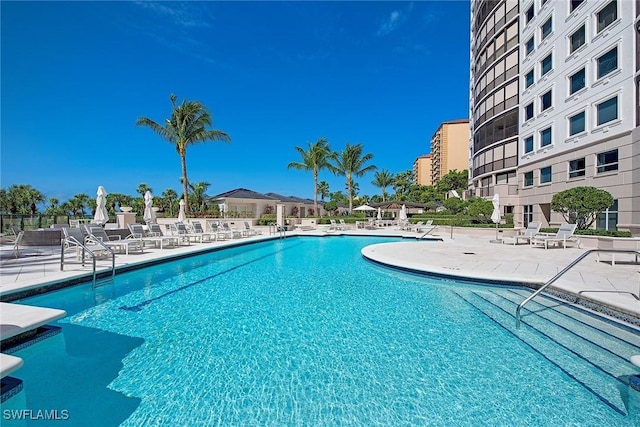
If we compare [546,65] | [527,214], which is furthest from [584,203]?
[546,65]

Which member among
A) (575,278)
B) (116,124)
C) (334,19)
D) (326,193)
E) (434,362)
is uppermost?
(334,19)

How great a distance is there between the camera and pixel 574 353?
379 centimetres

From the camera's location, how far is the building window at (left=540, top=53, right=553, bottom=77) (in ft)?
60.0

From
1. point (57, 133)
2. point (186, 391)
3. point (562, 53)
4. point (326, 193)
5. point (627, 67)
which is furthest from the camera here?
point (326, 193)

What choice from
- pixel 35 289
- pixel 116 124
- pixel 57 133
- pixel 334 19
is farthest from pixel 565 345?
pixel 57 133

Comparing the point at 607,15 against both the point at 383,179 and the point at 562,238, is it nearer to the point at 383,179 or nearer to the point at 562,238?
the point at 562,238

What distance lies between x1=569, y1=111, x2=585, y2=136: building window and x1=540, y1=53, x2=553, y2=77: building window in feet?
14.1

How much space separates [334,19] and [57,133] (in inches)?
1200

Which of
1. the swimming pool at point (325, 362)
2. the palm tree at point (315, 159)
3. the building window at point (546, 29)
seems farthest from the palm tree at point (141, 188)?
the building window at point (546, 29)

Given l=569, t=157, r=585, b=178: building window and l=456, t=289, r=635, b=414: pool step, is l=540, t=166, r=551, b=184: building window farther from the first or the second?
l=456, t=289, r=635, b=414: pool step

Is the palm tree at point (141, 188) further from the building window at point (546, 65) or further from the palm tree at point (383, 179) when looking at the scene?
the building window at point (546, 65)

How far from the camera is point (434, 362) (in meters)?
3.61

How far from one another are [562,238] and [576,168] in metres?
7.75

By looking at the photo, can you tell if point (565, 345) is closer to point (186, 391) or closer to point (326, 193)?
point (186, 391)
